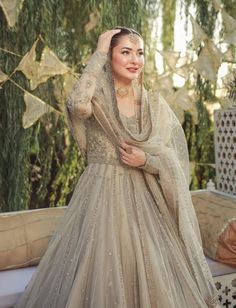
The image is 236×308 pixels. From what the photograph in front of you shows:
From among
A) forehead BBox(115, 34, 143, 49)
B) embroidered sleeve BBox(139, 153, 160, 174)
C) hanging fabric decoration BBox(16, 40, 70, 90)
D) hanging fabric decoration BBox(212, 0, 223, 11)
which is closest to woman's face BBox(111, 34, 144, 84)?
forehead BBox(115, 34, 143, 49)

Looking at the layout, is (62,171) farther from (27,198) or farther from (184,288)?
(184,288)

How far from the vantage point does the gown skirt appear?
1140 mm

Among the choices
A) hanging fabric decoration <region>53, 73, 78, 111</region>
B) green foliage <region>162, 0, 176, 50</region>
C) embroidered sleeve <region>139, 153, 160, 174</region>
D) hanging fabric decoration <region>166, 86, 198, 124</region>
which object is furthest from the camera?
green foliage <region>162, 0, 176, 50</region>

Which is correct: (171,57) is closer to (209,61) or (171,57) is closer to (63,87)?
(209,61)

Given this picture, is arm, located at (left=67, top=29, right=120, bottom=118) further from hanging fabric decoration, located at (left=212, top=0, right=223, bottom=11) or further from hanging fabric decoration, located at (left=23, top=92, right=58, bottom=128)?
hanging fabric decoration, located at (left=212, top=0, right=223, bottom=11)

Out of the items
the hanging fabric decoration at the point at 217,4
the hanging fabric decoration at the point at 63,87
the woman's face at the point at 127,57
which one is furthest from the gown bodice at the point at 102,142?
the hanging fabric decoration at the point at 217,4

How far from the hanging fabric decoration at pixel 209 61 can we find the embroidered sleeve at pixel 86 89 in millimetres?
1324

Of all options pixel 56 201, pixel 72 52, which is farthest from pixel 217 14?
pixel 56 201

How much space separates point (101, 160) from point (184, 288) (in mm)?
433

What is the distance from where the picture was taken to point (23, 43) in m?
2.28

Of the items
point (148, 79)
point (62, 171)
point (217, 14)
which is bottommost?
A: point (62, 171)

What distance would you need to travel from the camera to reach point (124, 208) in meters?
1.24

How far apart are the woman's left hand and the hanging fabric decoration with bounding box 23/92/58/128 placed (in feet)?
3.41

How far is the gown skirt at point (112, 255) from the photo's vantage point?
3.74 ft
